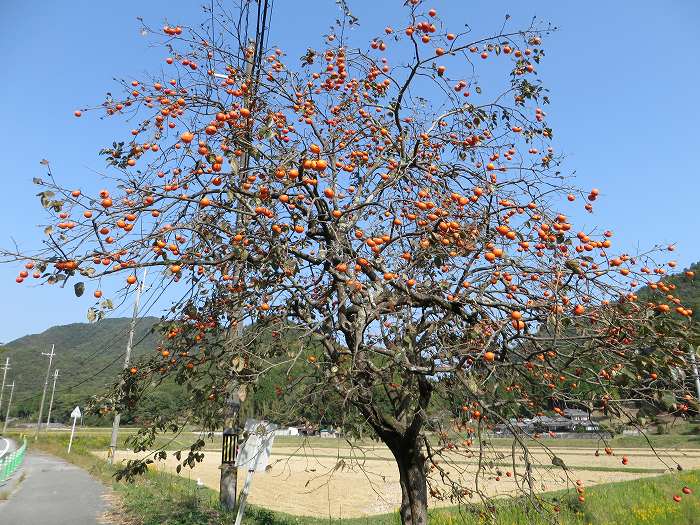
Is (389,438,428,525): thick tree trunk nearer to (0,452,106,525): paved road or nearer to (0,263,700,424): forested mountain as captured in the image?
(0,263,700,424): forested mountain

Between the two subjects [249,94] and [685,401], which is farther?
[249,94]

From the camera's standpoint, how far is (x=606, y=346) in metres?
3.36

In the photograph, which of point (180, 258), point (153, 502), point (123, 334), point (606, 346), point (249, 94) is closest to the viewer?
point (606, 346)

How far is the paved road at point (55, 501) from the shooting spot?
866 cm

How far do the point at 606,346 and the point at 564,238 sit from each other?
888mm

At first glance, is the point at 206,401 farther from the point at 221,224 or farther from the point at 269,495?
the point at 269,495

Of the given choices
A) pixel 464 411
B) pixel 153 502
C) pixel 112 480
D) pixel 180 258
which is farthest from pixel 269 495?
pixel 180 258

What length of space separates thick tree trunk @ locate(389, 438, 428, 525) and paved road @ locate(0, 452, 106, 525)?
22.2ft

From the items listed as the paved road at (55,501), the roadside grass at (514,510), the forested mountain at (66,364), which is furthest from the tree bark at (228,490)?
the paved road at (55,501)

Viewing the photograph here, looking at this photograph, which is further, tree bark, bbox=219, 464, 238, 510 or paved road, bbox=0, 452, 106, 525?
paved road, bbox=0, 452, 106, 525

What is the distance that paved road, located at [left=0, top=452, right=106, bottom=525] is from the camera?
28.4 ft

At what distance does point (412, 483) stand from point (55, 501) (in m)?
9.86

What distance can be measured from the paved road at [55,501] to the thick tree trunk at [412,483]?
677 centimetres

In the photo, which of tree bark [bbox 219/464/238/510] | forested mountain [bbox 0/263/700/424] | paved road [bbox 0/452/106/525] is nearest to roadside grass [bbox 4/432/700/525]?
tree bark [bbox 219/464/238/510]
